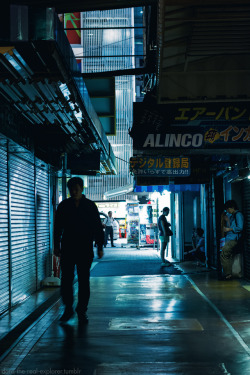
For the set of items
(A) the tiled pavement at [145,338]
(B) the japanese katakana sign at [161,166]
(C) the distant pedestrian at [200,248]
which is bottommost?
(A) the tiled pavement at [145,338]

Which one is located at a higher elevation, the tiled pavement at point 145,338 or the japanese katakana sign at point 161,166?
the japanese katakana sign at point 161,166

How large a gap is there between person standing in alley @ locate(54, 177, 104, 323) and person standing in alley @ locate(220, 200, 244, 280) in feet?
16.3

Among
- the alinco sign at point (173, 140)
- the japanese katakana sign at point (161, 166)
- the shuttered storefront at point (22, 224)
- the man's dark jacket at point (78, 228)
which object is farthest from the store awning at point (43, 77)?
the japanese katakana sign at point (161, 166)

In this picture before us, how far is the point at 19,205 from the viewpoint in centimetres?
964

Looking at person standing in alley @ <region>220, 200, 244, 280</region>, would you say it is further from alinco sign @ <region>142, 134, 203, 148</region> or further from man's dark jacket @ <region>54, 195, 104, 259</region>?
man's dark jacket @ <region>54, 195, 104, 259</region>

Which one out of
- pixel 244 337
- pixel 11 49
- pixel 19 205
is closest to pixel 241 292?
pixel 244 337

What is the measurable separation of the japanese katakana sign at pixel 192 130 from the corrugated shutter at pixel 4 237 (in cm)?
274

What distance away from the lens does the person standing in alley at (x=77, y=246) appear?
7234mm

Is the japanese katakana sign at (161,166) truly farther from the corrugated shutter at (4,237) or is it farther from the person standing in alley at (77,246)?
the person standing in alley at (77,246)

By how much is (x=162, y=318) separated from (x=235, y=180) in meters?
5.54

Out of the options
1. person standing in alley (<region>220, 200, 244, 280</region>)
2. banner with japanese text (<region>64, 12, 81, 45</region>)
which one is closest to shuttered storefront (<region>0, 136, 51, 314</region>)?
banner with japanese text (<region>64, 12, 81, 45</region>)

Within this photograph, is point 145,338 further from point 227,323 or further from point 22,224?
point 22,224

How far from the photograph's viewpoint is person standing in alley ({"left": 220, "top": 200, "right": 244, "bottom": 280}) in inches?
449

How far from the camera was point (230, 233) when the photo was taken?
38.6 feet
